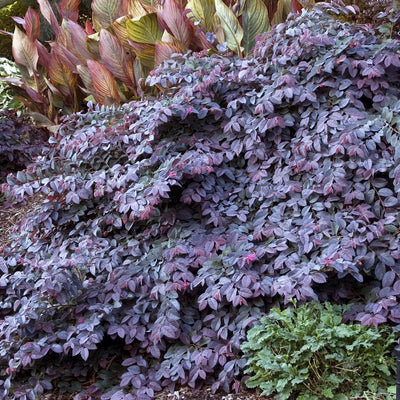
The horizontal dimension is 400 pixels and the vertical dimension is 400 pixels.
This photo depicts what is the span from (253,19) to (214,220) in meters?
1.77

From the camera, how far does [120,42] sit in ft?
14.4

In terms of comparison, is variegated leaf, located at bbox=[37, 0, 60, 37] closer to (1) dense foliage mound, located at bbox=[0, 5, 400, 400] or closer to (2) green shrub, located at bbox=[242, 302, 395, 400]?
(1) dense foliage mound, located at bbox=[0, 5, 400, 400]

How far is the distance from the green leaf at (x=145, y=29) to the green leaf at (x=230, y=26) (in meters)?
0.66

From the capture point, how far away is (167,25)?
390 centimetres

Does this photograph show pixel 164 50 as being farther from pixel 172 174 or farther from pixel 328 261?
pixel 328 261

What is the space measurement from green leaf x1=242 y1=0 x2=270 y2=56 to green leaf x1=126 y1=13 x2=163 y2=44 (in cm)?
76

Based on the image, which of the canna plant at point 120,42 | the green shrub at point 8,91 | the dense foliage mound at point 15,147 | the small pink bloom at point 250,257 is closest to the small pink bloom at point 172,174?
the small pink bloom at point 250,257

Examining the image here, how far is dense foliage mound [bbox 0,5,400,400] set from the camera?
2.28 metres

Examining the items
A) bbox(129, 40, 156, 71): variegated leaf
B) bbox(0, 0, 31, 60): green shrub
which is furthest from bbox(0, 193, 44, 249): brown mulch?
bbox(0, 0, 31, 60): green shrub

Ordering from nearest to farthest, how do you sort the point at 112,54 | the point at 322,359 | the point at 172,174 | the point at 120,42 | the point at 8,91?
the point at 322,359
the point at 172,174
the point at 112,54
the point at 120,42
the point at 8,91

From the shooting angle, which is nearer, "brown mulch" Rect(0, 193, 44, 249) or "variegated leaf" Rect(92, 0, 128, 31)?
"brown mulch" Rect(0, 193, 44, 249)

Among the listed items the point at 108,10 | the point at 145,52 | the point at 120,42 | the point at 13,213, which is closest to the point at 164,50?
the point at 145,52

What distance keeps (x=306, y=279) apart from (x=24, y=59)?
13.2 ft

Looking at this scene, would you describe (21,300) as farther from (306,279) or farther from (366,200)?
(366,200)
